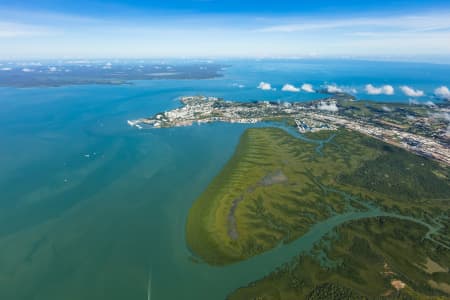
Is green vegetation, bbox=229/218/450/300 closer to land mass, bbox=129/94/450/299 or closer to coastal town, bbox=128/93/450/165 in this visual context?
land mass, bbox=129/94/450/299

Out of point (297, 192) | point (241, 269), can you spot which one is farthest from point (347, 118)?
point (241, 269)

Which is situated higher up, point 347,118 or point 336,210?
point 347,118

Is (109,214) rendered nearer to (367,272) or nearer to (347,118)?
(367,272)

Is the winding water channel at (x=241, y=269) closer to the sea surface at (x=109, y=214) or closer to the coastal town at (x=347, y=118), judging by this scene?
the sea surface at (x=109, y=214)

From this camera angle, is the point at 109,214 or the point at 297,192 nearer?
the point at 109,214

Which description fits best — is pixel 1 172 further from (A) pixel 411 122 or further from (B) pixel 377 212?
(A) pixel 411 122

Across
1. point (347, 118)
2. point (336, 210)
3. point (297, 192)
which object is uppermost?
point (347, 118)

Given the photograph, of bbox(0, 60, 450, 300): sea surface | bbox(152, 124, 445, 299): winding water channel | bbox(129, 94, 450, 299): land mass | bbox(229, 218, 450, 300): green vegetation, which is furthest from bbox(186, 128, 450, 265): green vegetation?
bbox(229, 218, 450, 300): green vegetation

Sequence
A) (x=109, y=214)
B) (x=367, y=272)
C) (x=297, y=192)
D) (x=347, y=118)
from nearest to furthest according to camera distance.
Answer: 1. (x=367, y=272)
2. (x=109, y=214)
3. (x=297, y=192)
4. (x=347, y=118)

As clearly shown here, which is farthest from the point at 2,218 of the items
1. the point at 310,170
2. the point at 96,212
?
the point at 310,170
